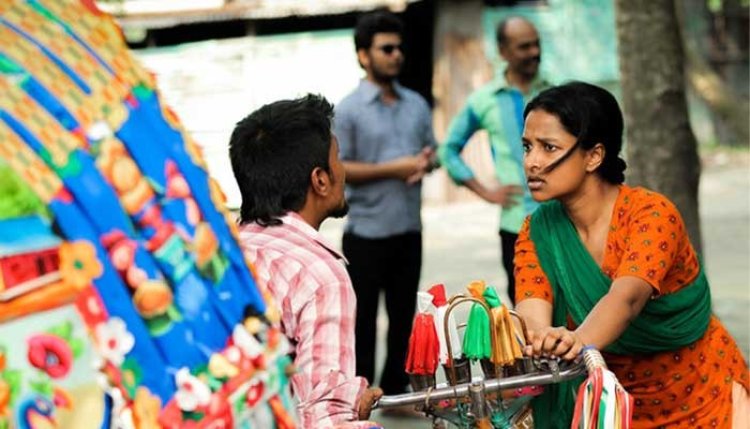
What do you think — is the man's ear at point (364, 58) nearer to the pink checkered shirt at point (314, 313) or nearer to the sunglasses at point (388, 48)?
the sunglasses at point (388, 48)

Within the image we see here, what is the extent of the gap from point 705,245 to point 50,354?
1263 centimetres

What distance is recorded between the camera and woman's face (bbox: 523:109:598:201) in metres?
4.03

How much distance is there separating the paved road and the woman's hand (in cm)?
374

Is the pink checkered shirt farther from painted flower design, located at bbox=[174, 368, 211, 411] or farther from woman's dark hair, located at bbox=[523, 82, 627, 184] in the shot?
woman's dark hair, located at bbox=[523, 82, 627, 184]

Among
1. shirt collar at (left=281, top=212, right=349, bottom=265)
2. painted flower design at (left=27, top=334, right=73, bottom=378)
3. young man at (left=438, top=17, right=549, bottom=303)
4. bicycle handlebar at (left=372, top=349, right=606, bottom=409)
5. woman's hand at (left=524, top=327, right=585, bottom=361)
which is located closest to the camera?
painted flower design at (left=27, top=334, right=73, bottom=378)

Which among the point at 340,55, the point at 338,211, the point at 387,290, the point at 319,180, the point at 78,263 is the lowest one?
the point at 340,55

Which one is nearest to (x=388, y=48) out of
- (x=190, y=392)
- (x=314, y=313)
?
(x=314, y=313)

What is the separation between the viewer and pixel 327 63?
21172 millimetres

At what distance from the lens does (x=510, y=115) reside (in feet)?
23.5

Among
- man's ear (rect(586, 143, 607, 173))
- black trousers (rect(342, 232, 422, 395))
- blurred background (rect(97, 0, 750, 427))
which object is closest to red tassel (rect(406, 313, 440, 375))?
man's ear (rect(586, 143, 607, 173))

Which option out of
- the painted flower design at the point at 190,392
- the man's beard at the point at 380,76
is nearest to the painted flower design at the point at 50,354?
the painted flower design at the point at 190,392

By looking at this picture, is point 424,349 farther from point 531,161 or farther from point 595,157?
point 595,157

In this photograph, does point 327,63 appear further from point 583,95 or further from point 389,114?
point 583,95

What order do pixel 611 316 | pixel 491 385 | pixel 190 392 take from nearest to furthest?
1. pixel 190 392
2. pixel 491 385
3. pixel 611 316
